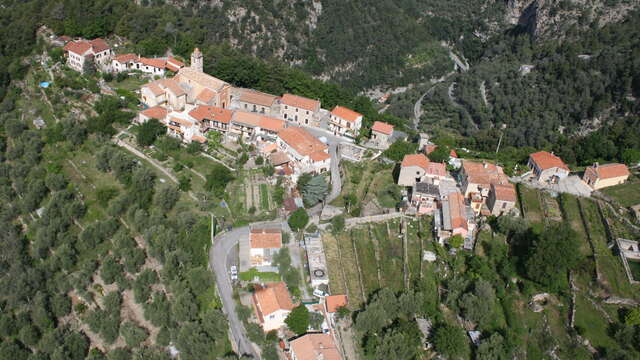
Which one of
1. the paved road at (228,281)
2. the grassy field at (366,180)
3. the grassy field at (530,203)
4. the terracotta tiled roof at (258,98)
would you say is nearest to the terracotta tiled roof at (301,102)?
the terracotta tiled roof at (258,98)

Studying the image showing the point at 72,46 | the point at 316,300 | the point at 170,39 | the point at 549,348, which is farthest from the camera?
the point at 170,39

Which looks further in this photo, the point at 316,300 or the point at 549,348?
the point at 316,300

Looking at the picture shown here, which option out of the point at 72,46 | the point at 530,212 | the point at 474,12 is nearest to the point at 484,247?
the point at 530,212

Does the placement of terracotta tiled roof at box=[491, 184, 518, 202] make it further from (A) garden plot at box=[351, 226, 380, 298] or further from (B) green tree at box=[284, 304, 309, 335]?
(B) green tree at box=[284, 304, 309, 335]

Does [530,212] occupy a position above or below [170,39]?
below

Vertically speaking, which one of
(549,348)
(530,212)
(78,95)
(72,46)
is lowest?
(549,348)

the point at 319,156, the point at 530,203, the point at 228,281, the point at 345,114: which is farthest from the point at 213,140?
the point at 530,203

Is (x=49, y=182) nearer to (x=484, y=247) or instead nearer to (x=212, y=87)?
(x=212, y=87)
